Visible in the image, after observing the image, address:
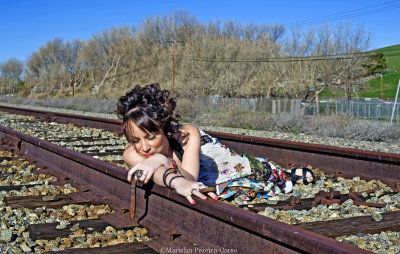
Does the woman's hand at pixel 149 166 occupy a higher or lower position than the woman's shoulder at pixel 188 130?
lower

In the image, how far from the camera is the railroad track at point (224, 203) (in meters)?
1.94

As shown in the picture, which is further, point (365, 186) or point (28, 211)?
point (365, 186)

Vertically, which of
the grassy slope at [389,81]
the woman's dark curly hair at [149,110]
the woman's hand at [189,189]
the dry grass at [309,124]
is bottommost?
the dry grass at [309,124]

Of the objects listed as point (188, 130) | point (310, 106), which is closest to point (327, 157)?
point (188, 130)

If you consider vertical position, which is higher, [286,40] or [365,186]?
[286,40]

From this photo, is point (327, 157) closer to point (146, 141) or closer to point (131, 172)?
point (146, 141)

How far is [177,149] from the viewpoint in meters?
3.15

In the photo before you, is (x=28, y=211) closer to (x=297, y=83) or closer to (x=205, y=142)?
(x=205, y=142)

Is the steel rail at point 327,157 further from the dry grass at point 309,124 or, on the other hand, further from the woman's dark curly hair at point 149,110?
the dry grass at point 309,124

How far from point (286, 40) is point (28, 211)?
1884 inches

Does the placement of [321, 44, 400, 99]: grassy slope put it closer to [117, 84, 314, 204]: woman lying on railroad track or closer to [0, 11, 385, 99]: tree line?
[0, 11, 385, 99]: tree line

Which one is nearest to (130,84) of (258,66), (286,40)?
(258,66)

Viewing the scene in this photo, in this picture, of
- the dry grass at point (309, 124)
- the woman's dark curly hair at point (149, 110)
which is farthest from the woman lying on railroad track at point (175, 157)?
the dry grass at point (309, 124)

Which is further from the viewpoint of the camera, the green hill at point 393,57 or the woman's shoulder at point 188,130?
the green hill at point 393,57
